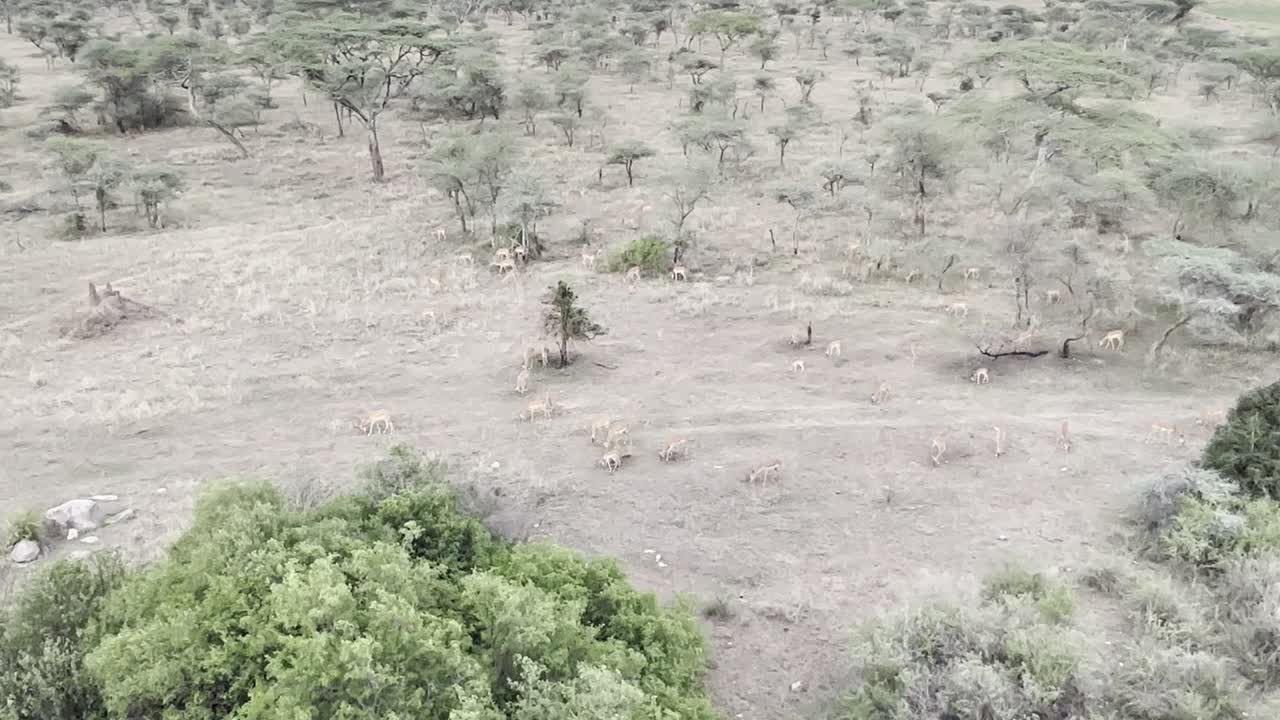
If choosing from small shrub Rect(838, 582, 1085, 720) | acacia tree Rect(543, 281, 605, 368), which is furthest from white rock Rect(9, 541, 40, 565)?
small shrub Rect(838, 582, 1085, 720)

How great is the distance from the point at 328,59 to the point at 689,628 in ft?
101

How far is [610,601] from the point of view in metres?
9.76

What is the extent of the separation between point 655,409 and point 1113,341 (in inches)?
393

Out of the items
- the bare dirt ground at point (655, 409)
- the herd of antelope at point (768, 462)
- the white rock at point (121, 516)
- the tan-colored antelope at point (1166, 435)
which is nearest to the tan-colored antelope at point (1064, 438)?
the herd of antelope at point (768, 462)

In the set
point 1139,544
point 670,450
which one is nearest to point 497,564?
point 670,450

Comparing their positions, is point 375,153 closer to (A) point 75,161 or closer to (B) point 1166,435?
(A) point 75,161

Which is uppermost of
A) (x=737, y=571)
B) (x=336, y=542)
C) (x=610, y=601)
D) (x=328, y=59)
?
(x=328, y=59)

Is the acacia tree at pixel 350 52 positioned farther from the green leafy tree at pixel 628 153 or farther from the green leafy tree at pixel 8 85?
the green leafy tree at pixel 8 85

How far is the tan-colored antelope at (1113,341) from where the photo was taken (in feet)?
61.2

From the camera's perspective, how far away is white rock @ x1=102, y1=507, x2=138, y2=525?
13.6 m

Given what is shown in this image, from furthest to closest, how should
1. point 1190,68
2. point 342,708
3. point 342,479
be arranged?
point 1190,68, point 342,479, point 342,708

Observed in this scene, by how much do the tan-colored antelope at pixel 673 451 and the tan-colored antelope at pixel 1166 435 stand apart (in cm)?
764

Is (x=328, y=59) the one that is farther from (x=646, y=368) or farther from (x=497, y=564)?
(x=497, y=564)

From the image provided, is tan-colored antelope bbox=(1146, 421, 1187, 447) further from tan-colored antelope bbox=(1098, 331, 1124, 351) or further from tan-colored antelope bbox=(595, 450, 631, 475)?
tan-colored antelope bbox=(595, 450, 631, 475)
